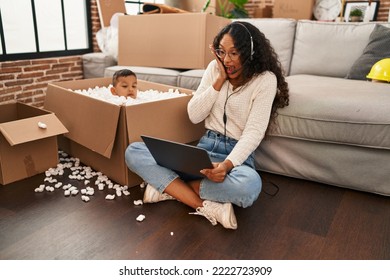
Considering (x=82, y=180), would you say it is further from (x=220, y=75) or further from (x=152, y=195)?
(x=220, y=75)

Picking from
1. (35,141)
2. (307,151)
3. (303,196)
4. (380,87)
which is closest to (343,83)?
(380,87)

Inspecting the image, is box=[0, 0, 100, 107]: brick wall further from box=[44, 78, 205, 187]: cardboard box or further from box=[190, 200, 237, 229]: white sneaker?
box=[190, 200, 237, 229]: white sneaker

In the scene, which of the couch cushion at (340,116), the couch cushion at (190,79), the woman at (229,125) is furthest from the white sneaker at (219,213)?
the couch cushion at (190,79)

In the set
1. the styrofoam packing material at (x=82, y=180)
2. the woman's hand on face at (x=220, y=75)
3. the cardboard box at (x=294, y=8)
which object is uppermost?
the cardboard box at (x=294, y=8)

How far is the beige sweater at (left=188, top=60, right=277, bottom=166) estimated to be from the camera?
1.47 meters

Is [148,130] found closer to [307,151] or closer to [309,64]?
[307,151]

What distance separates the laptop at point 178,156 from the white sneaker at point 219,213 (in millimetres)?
139

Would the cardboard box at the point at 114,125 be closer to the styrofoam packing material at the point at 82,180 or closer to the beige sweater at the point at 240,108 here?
the styrofoam packing material at the point at 82,180

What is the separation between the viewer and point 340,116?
1.58 meters

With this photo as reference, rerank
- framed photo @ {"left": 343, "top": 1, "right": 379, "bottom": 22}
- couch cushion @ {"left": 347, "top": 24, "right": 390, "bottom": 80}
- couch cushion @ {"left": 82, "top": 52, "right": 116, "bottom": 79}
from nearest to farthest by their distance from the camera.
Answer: couch cushion @ {"left": 347, "top": 24, "right": 390, "bottom": 80} < couch cushion @ {"left": 82, "top": 52, "right": 116, "bottom": 79} < framed photo @ {"left": 343, "top": 1, "right": 379, "bottom": 22}

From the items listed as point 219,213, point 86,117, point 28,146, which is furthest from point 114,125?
point 219,213

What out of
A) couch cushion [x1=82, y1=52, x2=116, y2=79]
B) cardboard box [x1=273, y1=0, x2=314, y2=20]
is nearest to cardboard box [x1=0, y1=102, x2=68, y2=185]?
couch cushion [x1=82, y1=52, x2=116, y2=79]

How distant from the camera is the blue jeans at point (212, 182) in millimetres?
1376

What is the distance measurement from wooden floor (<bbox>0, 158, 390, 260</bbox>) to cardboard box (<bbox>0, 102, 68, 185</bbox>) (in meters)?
0.10
